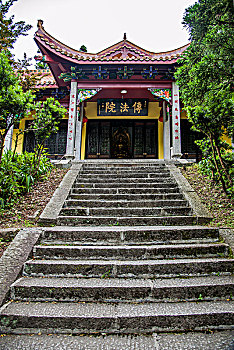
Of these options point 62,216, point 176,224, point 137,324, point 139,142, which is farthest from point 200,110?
point 139,142

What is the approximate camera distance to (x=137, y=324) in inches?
77.8

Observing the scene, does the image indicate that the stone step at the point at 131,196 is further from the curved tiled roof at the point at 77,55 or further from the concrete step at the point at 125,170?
the curved tiled roof at the point at 77,55

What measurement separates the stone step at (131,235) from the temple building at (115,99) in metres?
4.96

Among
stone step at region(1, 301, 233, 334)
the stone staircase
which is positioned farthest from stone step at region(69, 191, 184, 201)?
stone step at region(1, 301, 233, 334)

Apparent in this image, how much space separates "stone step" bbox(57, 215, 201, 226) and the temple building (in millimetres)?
4472

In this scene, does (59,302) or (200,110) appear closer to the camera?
(59,302)

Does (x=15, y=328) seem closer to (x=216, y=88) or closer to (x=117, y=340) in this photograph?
(x=117, y=340)

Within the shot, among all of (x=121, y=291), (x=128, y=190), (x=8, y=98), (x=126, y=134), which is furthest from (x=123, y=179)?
(x=126, y=134)

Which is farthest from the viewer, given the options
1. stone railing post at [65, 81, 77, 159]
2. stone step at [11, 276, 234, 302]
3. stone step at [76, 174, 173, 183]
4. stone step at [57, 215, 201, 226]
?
stone railing post at [65, 81, 77, 159]

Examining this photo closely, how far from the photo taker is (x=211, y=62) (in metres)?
3.51

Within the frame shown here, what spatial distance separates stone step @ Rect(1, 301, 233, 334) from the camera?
6.46 ft

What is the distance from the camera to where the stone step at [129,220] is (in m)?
3.68

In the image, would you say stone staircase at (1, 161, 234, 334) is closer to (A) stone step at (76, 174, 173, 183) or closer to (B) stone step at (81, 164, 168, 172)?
(A) stone step at (76, 174, 173, 183)

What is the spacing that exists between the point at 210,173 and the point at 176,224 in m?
2.47
